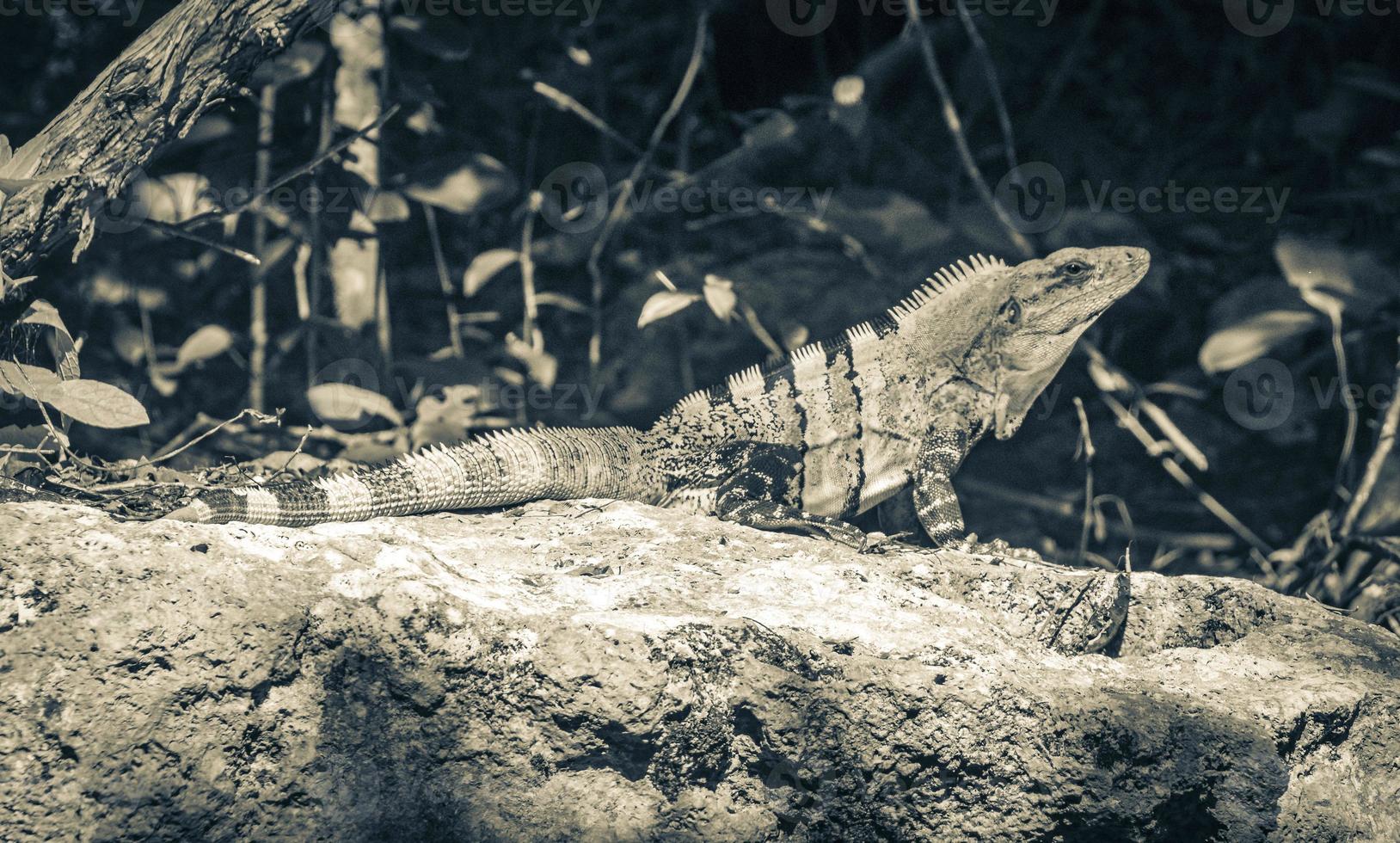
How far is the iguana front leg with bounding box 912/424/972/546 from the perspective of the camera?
3.71 m

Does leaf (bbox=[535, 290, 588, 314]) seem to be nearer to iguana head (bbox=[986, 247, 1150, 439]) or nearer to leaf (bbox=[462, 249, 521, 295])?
leaf (bbox=[462, 249, 521, 295])

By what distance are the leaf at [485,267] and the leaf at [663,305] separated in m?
1.02

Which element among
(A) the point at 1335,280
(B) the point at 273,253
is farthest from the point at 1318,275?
(B) the point at 273,253

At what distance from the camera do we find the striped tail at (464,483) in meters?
2.95

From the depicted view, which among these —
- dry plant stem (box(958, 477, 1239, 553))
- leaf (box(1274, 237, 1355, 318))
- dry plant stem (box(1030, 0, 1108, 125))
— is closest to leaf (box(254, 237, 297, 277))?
dry plant stem (box(958, 477, 1239, 553))

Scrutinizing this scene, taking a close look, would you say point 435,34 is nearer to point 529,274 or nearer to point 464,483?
point 529,274

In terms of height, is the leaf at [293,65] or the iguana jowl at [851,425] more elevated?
the leaf at [293,65]

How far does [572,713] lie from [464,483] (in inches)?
44.4

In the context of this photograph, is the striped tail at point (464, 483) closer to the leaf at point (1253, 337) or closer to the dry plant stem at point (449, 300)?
the dry plant stem at point (449, 300)

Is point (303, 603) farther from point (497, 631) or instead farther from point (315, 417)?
point (315, 417)

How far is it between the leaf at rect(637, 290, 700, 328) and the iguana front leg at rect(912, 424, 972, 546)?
1.00 meters

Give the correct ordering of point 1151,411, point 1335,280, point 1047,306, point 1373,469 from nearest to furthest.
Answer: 1. point 1047,306
2. point 1373,469
3. point 1335,280
4. point 1151,411

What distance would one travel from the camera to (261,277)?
4816mm

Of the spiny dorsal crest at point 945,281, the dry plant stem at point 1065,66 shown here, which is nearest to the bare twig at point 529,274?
the spiny dorsal crest at point 945,281
